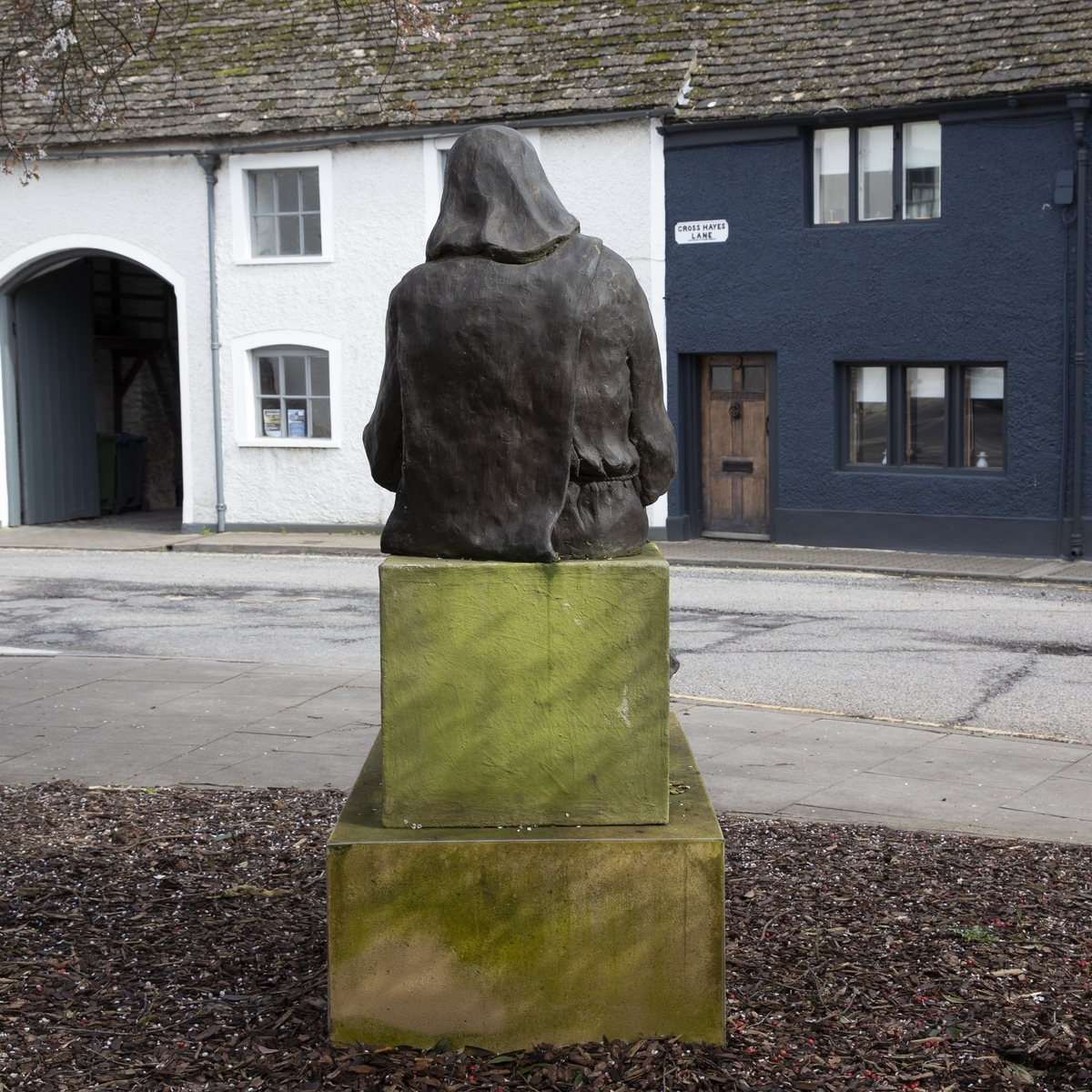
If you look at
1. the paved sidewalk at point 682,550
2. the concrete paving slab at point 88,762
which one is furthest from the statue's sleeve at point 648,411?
the paved sidewalk at point 682,550

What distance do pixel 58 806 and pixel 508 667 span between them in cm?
339

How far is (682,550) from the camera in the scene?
59.3 ft

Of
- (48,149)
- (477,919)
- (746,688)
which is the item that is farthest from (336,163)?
(477,919)

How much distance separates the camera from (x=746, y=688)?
31.5 ft

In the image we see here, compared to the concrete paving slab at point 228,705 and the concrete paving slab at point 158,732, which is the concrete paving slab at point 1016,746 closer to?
the concrete paving slab at point 228,705

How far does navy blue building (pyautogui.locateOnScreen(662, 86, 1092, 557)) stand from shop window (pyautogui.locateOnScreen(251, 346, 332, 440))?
485 cm

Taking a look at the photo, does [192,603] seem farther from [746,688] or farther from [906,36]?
[906,36]

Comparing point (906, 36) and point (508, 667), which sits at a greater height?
point (906, 36)

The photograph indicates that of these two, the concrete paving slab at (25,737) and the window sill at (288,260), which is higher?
the window sill at (288,260)

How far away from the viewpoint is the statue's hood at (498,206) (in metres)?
4.17

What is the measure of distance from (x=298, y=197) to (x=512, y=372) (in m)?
17.0

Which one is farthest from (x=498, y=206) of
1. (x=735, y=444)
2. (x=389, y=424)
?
(x=735, y=444)

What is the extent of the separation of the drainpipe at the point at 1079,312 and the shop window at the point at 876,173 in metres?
1.63

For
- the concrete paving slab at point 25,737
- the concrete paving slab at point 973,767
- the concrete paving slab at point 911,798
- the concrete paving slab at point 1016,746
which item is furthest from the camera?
the concrete paving slab at point 25,737
